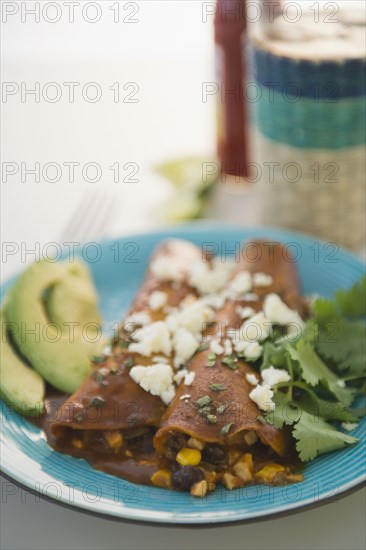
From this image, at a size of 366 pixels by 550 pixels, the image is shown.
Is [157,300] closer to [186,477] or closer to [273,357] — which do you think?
[273,357]

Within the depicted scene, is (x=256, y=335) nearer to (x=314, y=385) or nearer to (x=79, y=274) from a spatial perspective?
(x=314, y=385)

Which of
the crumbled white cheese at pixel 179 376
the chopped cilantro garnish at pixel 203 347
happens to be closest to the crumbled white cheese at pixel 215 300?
the chopped cilantro garnish at pixel 203 347

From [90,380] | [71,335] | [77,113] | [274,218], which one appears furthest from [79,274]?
[77,113]

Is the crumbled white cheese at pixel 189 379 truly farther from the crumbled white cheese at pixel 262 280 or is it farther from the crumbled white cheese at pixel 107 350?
the crumbled white cheese at pixel 262 280

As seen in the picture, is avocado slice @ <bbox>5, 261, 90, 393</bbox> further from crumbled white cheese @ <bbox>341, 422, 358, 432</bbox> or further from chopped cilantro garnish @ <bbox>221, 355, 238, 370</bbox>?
crumbled white cheese @ <bbox>341, 422, 358, 432</bbox>

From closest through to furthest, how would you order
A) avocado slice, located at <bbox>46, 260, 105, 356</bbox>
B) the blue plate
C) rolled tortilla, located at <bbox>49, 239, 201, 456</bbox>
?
1. the blue plate
2. rolled tortilla, located at <bbox>49, 239, 201, 456</bbox>
3. avocado slice, located at <bbox>46, 260, 105, 356</bbox>

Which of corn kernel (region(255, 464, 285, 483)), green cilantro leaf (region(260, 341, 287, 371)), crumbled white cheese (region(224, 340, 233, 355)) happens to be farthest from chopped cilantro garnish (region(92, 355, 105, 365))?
corn kernel (region(255, 464, 285, 483))
